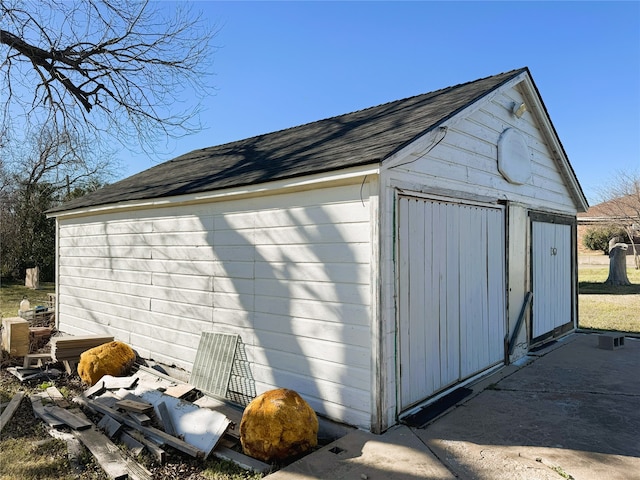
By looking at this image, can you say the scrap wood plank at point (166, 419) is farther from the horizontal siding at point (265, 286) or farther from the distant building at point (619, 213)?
the distant building at point (619, 213)

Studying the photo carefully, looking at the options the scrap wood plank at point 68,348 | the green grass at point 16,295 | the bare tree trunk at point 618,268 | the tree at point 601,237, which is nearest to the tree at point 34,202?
the green grass at point 16,295

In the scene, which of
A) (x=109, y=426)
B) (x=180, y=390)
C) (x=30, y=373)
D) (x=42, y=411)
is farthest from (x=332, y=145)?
(x=30, y=373)

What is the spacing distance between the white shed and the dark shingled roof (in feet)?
0.14

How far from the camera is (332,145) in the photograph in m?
5.10

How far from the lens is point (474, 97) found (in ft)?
16.9

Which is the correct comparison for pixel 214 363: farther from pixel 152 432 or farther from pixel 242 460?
pixel 242 460

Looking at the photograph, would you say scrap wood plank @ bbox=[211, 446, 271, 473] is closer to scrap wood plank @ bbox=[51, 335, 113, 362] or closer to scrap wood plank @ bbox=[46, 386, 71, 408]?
scrap wood plank @ bbox=[46, 386, 71, 408]

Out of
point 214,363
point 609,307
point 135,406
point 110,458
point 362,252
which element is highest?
point 362,252

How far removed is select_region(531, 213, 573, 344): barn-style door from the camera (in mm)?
7066

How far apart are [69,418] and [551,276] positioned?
7.64 metres

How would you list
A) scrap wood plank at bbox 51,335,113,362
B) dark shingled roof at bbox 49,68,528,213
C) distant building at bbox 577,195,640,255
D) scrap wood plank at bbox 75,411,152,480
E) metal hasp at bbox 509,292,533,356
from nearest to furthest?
1. scrap wood plank at bbox 75,411,152,480
2. dark shingled roof at bbox 49,68,528,213
3. metal hasp at bbox 509,292,533,356
4. scrap wood plank at bbox 51,335,113,362
5. distant building at bbox 577,195,640,255

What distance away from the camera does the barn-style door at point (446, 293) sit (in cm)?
427

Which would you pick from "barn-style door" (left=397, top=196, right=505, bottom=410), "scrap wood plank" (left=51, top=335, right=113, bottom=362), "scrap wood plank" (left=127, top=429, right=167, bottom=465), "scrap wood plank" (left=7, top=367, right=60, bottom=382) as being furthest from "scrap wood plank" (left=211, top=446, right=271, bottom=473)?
"scrap wood plank" (left=51, top=335, right=113, bottom=362)

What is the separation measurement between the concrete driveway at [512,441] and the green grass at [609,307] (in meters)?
5.27
